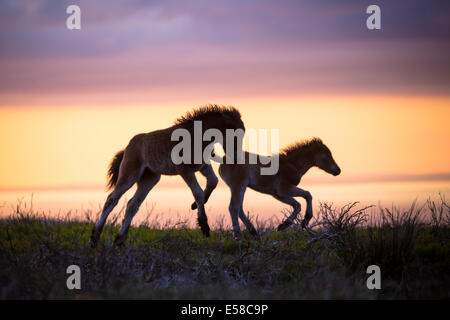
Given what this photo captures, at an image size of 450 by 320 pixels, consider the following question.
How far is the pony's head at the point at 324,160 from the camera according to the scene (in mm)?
15031

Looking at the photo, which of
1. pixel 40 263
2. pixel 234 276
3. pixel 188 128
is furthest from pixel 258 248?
pixel 40 263

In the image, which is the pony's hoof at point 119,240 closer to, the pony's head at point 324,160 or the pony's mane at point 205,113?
the pony's mane at point 205,113

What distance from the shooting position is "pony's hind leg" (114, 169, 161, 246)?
11.6 metres

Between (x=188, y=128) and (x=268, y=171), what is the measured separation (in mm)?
2479

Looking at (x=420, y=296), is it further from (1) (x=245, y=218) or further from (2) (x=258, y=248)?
(1) (x=245, y=218)

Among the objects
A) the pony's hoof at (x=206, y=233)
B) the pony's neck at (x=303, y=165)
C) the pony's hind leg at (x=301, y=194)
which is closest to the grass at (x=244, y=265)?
the pony's hoof at (x=206, y=233)

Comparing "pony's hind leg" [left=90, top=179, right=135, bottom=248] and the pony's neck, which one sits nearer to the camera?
"pony's hind leg" [left=90, top=179, right=135, bottom=248]

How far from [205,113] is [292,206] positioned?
3089 mm

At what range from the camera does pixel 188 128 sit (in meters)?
12.1

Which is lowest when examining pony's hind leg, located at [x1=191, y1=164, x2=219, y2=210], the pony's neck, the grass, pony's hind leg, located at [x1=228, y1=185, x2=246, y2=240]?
the grass

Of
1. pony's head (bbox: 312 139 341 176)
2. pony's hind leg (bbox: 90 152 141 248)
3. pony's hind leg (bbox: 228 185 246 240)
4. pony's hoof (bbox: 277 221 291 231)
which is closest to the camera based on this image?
pony's hind leg (bbox: 90 152 141 248)

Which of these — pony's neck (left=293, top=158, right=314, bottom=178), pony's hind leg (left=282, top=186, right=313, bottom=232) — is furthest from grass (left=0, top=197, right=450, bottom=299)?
pony's neck (left=293, top=158, right=314, bottom=178)

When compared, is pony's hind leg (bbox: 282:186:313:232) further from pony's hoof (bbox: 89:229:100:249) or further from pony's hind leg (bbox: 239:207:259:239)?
pony's hoof (bbox: 89:229:100:249)

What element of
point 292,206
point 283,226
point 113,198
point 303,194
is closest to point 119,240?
point 113,198
